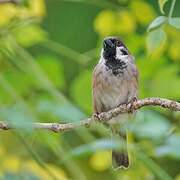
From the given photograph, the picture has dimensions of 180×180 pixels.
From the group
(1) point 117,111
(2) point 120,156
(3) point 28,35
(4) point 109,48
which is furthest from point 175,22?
(3) point 28,35

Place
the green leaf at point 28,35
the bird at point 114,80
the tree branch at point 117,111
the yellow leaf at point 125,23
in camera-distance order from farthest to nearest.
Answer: the green leaf at point 28,35
the yellow leaf at point 125,23
the bird at point 114,80
the tree branch at point 117,111

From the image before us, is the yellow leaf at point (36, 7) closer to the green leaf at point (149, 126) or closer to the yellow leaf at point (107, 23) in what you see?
the yellow leaf at point (107, 23)

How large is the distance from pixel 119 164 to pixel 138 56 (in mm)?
610

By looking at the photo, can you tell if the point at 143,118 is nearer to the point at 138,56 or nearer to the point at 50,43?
the point at 138,56

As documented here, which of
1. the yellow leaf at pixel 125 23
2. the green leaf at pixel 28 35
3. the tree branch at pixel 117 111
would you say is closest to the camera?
the tree branch at pixel 117 111

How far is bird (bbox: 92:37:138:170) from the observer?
11.6ft

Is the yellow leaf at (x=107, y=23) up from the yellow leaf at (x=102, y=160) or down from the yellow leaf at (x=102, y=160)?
up

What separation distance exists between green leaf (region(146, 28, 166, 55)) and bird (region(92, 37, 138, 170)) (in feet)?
2.80

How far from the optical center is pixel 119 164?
3689 millimetres

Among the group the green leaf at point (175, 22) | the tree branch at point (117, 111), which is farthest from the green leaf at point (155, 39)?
the tree branch at point (117, 111)

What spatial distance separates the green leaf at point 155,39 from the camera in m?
2.61

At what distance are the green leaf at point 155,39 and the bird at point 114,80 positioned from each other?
854 millimetres

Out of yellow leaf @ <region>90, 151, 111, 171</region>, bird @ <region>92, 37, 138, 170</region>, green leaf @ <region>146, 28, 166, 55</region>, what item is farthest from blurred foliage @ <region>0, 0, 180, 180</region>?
green leaf @ <region>146, 28, 166, 55</region>

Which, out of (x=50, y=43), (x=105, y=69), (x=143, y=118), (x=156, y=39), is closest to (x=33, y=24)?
(x=50, y=43)
